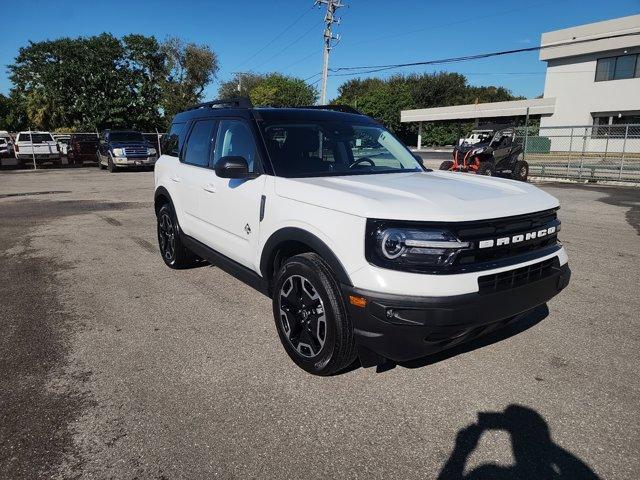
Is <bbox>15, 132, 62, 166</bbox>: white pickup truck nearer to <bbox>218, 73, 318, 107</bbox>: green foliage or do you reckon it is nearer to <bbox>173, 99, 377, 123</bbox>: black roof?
<bbox>173, 99, 377, 123</bbox>: black roof

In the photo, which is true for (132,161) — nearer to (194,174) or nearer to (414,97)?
(194,174)

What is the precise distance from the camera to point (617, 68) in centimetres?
3175

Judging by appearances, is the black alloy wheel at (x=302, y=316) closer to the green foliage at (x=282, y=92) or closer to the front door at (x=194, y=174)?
the front door at (x=194, y=174)

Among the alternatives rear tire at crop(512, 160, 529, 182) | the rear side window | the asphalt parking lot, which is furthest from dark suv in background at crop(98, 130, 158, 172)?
the asphalt parking lot

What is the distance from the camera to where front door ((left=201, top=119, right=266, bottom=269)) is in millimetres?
3689

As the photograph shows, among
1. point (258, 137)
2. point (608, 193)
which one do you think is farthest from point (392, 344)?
point (608, 193)

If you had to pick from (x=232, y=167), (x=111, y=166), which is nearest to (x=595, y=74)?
(x=111, y=166)

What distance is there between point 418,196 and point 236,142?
1.95m

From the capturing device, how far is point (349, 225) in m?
2.75

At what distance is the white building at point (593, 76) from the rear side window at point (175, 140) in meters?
28.0

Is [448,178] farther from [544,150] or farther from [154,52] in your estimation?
[154,52]

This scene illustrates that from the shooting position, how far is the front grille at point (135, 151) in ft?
72.5

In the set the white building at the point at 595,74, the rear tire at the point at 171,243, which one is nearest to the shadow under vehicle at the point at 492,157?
the rear tire at the point at 171,243

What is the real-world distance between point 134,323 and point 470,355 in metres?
2.87
